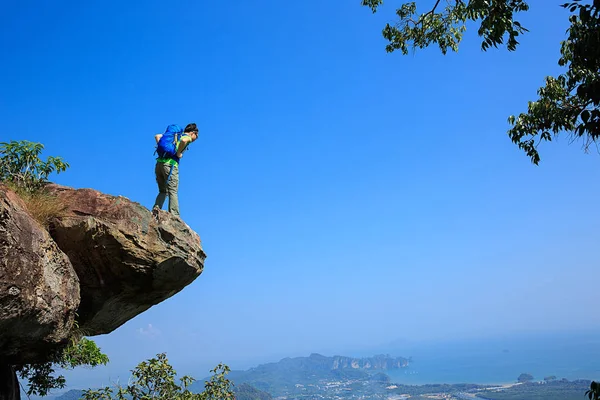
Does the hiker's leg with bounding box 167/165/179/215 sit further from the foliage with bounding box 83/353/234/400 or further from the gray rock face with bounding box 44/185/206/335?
the foliage with bounding box 83/353/234/400

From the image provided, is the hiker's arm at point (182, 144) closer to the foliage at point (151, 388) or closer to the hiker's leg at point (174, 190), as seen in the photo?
the hiker's leg at point (174, 190)

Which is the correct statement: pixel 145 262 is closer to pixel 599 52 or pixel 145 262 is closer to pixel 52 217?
pixel 52 217

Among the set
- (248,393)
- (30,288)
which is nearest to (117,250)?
(30,288)

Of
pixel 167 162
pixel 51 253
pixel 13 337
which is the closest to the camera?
pixel 13 337

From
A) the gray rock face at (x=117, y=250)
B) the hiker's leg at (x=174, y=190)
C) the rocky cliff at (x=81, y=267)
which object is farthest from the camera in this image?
the hiker's leg at (x=174, y=190)

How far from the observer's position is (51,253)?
6699 mm

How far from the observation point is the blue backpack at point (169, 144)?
9052mm

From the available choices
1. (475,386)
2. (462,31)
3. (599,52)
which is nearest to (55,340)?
(599,52)

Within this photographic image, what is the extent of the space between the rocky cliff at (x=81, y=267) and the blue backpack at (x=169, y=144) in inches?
52.6

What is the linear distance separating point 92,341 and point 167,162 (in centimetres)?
649

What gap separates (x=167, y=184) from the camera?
9.09 m

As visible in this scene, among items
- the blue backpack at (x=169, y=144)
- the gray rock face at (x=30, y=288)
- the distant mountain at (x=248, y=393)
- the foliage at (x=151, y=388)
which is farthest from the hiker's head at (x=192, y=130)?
the distant mountain at (x=248, y=393)

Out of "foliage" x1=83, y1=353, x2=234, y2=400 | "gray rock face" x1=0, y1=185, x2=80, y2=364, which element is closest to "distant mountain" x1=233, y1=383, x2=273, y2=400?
"foliage" x1=83, y1=353, x2=234, y2=400

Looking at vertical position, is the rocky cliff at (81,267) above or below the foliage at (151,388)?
above
